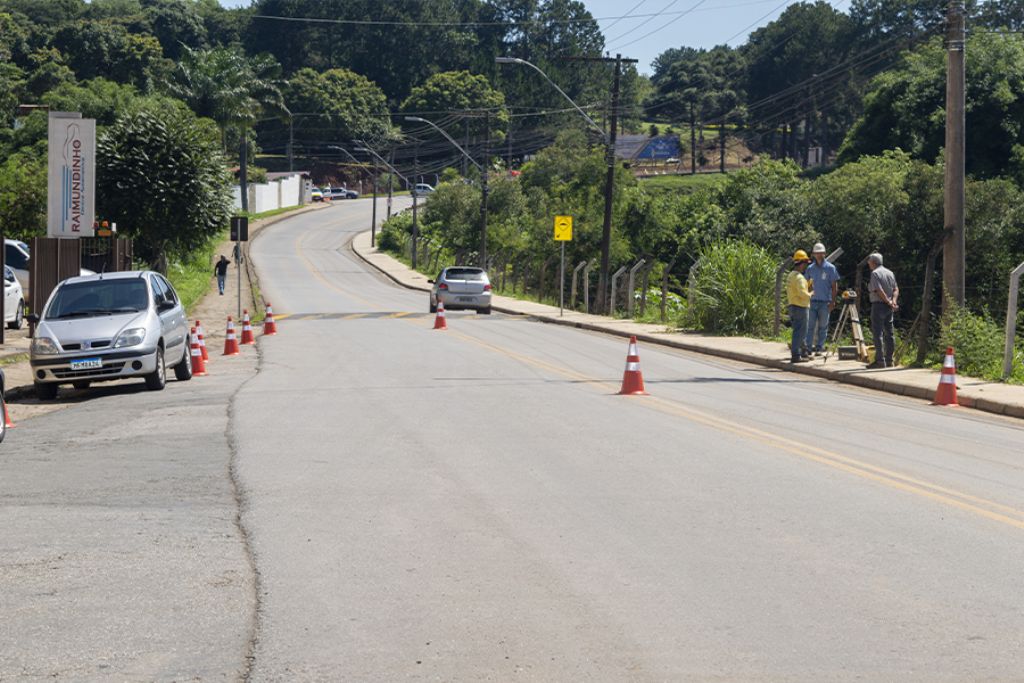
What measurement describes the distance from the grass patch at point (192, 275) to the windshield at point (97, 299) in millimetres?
27624

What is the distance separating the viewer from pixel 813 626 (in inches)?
243

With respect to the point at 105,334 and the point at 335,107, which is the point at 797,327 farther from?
the point at 335,107

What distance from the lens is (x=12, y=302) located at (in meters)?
29.6

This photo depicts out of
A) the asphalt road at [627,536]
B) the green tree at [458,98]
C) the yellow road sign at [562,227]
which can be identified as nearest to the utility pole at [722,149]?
the green tree at [458,98]

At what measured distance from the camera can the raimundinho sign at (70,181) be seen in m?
27.8

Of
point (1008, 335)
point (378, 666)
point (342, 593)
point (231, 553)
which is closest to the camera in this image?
point (378, 666)

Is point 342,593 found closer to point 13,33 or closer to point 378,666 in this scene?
point 378,666

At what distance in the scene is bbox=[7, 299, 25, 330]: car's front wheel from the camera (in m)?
29.9

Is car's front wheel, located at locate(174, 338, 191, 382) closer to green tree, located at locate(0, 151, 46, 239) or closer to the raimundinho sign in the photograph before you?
the raimundinho sign

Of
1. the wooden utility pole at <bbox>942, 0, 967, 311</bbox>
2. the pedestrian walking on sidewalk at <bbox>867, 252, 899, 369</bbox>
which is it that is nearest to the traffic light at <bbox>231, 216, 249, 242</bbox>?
the pedestrian walking on sidewalk at <bbox>867, 252, 899, 369</bbox>

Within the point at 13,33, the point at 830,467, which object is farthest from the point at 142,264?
the point at 13,33

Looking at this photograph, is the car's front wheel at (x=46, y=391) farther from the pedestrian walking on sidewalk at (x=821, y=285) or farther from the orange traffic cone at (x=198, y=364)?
the pedestrian walking on sidewalk at (x=821, y=285)

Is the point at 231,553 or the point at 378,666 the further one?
A: the point at 231,553

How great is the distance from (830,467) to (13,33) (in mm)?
115391
